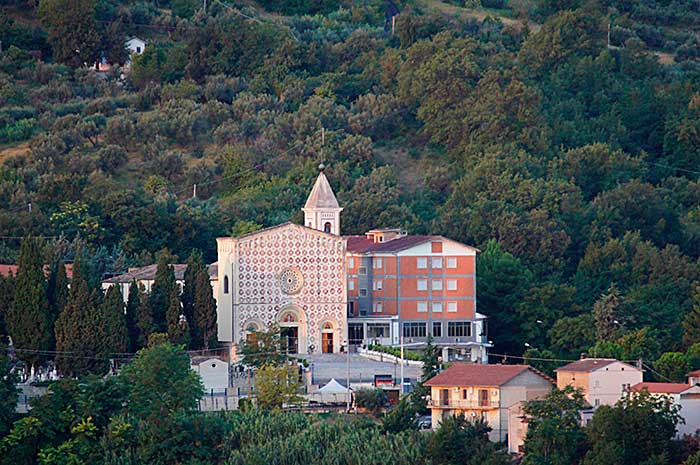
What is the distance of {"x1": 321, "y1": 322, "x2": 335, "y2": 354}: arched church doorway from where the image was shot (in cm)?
8100

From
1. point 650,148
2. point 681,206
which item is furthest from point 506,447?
point 650,148

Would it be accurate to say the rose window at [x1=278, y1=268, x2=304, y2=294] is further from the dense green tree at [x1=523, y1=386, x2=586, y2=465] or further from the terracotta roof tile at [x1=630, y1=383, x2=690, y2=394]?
the terracotta roof tile at [x1=630, y1=383, x2=690, y2=394]

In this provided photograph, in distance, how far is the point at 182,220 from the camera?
3627 inches

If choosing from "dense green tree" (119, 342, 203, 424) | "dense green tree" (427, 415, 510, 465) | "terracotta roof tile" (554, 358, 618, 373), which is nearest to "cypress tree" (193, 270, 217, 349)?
"dense green tree" (119, 342, 203, 424)

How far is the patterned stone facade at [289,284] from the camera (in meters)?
80.2

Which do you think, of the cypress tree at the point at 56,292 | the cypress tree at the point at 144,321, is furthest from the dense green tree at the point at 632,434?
the cypress tree at the point at 56,292

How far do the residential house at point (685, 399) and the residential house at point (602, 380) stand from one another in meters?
1.75

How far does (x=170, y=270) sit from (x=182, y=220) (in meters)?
14.8

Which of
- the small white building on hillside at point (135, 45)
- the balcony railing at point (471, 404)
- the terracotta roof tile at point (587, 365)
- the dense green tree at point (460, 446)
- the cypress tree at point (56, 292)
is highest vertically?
the small white building on hillside at point (135, 45)

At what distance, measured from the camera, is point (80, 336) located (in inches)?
2864

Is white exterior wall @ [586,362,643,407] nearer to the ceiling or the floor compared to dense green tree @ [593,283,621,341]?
nearer to the floor

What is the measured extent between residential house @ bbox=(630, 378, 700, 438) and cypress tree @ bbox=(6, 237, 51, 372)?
66.9 feet

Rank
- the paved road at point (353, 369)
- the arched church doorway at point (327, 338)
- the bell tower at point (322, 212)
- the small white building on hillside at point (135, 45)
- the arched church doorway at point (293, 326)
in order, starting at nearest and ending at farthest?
the paved road at point (353, 369) < the arched church doorway at point (293, 326) < the arched church doorway at point (327, 338) < the bell tower at point (322, 212) < the small white building on hillside at point (135, 45)

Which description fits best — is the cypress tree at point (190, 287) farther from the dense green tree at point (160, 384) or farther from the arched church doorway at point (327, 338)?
the dense green tree at point (160, 384)
